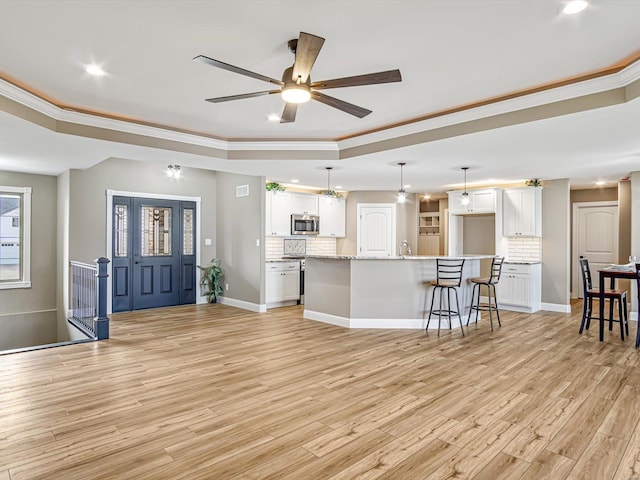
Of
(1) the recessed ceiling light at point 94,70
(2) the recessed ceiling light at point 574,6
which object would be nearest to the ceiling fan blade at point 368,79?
(2) the recessed ceiling light at point 574,6

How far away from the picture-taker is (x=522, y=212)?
773 centimetres

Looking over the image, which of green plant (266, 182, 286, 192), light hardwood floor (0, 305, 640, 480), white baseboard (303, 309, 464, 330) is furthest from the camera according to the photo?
green plant (266, 182, 286, 192)

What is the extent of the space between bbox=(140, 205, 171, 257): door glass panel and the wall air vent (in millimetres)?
1408

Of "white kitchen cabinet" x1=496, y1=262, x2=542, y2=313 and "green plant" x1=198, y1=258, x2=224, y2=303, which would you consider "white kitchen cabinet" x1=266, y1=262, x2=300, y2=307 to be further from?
"white kitchen cabinet" x1=496, y1=262, x2=542, y2=313

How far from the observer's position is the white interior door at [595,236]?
8430 mm

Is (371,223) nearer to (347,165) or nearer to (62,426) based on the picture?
(347,165)

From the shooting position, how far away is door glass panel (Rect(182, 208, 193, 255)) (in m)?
8.01

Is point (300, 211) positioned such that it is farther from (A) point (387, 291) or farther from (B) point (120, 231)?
(B) point (120, 231)

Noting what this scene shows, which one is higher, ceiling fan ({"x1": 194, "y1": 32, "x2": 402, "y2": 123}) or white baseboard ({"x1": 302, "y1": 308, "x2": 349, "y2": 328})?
ceiling fan ({"x1": 194, "y1": 32, "x2": 402, "y2": 123})

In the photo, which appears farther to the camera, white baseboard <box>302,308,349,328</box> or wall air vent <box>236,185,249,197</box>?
wall air vent <box>236,185,249,197</box>

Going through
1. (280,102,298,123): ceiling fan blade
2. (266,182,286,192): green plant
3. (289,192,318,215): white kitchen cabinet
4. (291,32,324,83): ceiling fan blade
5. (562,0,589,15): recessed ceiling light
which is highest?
(562,0,589,15): recessed ceiling light

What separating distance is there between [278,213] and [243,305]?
1950mm

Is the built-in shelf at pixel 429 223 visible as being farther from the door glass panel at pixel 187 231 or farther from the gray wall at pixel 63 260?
the gray wall at pixel 63 260

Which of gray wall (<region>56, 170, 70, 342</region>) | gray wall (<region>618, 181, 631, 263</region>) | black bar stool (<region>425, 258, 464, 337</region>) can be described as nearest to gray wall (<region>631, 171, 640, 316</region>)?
gray wall (<region>618, 181, 631, 263</region>)
